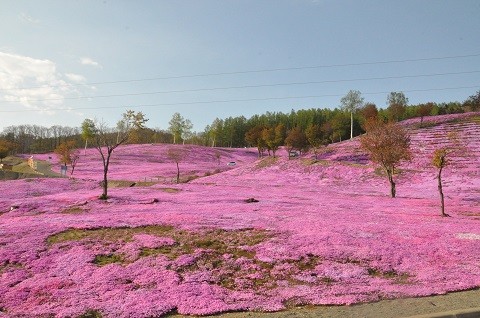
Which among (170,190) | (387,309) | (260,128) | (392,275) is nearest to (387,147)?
(170,190)

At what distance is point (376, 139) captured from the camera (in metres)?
48.0

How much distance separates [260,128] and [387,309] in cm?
10764

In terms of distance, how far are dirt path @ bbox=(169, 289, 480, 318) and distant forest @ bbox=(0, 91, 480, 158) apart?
261 feet

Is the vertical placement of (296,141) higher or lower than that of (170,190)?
higher

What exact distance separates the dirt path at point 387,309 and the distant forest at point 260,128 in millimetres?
79439

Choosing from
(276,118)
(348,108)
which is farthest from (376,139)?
(276,118)

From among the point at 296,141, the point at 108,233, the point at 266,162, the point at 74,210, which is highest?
the point at 296,141

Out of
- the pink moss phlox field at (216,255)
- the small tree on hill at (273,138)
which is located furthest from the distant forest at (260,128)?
the pink moss phlox field at (216,255)

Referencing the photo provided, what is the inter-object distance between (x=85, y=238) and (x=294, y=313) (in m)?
12.7

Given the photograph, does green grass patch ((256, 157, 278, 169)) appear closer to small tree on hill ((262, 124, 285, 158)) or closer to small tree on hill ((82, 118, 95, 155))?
small tree on hill ((262, 124, 285, 158))

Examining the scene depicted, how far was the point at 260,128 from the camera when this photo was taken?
118 metres

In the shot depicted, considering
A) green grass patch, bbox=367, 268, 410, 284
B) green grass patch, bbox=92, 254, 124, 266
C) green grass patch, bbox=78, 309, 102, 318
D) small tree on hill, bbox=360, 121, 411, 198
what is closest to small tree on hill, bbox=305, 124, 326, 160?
small tree on hill, bbox=360, 121, 411, 198

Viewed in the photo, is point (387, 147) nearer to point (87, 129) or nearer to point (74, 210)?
point (74, 210)

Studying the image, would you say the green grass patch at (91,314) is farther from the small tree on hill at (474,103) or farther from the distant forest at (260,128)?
the small tree on hill at (474,103)
